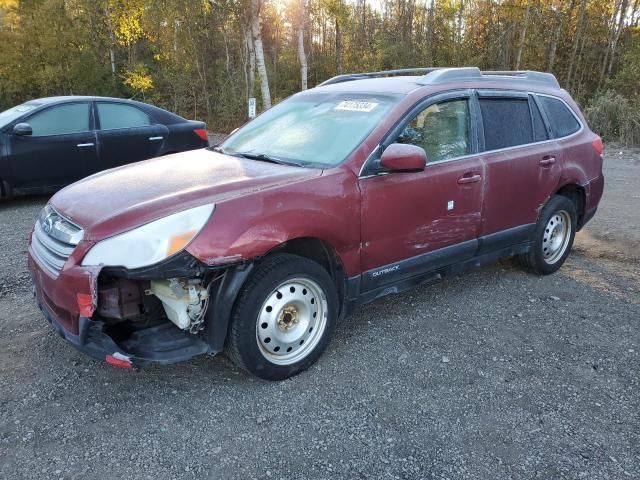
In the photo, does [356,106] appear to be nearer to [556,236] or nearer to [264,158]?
[264,158]

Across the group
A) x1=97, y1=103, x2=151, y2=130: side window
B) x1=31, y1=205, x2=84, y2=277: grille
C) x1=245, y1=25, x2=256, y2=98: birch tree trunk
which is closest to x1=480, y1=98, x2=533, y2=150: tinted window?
x1=31, y1=205, x2=84, y2=277: grille

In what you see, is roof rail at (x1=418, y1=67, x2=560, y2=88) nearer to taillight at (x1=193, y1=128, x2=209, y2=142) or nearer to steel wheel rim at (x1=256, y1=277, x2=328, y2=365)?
steel wheel rim at (x1=256, y1=277, x2=328, y2=365)

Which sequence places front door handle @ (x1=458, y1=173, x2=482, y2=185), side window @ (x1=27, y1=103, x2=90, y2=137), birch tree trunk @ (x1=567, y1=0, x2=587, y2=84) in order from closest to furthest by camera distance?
front door handle @ (x1=458, y1=173, x2=482, y2=185), side window @ (x1=27, y1=103, x2=90, y2=137), birch tree trunk @ (x1=567, y1=0, x2=587, y2=84)

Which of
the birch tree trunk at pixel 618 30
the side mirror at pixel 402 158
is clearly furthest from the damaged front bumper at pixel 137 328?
the birch tree trunk at pixel 618 30

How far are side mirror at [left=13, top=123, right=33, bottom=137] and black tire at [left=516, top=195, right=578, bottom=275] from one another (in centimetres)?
619

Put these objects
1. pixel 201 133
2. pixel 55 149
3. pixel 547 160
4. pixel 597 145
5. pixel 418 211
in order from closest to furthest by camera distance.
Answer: pixel 418 211
pixel 547 160
pixel 597 145
pixel 55 149
pixel 201 133

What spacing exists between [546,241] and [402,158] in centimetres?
229

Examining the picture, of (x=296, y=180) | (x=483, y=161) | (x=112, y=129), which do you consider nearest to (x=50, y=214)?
(x=296, y=180)

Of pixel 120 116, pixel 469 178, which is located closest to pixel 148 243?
pixel 469 178

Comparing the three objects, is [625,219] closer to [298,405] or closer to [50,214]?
[298,405]

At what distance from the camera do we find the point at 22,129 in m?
6.77

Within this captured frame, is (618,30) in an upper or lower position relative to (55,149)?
upper

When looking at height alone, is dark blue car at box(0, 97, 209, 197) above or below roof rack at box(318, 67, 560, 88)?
below

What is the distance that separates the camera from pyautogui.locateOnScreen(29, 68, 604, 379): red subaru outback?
2703mm
